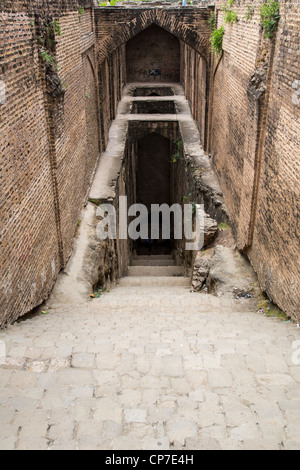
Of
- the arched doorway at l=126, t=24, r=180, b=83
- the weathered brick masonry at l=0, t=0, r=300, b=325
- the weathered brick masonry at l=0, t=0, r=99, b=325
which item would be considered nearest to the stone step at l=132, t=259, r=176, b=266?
the weathered brick masonry at l=0, t=0, r=300, b=325

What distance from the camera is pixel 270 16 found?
6668 millimetres

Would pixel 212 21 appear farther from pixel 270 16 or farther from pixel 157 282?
pixel 157 282

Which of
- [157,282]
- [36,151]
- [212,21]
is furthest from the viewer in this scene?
[212,21]

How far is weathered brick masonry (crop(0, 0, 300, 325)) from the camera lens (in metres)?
5.54

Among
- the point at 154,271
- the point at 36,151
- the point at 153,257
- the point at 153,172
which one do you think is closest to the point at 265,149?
the point at 36,151

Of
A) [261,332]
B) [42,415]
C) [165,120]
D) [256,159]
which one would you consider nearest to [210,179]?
[256,159]

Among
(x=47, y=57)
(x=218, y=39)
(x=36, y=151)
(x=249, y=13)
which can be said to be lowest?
(x=36, y=151)

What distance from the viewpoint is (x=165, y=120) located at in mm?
16547

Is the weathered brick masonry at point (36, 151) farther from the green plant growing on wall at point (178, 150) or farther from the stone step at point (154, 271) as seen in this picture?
the green plant growing on wall at point (178, 150)

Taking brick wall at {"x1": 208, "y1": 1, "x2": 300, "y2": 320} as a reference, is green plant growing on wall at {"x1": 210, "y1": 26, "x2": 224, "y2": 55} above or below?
above

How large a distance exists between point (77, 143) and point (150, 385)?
277 inches

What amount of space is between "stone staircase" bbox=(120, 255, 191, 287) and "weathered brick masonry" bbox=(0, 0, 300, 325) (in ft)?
8.44

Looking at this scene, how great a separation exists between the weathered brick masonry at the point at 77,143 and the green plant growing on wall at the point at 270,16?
0.20 m

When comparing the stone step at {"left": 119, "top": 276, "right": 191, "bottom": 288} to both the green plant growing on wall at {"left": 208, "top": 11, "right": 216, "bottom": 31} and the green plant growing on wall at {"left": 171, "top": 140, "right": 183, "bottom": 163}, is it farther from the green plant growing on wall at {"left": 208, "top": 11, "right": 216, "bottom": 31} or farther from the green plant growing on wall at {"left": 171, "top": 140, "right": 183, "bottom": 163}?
the green plant growing on wall at {"left": 208, "top": 11, "right": 216, "bottom": 31}
